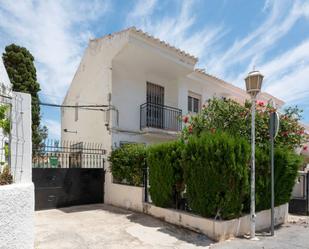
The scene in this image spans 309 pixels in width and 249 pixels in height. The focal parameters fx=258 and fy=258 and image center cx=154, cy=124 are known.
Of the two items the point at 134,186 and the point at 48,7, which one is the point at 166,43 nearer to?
the point at 48,7

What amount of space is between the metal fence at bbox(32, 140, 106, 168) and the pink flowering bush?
4824mm

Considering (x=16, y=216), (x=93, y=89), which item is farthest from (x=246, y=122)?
(x=93, y=89)

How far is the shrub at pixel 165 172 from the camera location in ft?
28.2

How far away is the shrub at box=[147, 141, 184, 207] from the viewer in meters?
8.59

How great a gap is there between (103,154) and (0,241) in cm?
902

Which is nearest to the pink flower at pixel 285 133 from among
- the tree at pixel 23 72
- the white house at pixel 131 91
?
the white house at pixel 131 91

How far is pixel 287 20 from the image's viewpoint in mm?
9438

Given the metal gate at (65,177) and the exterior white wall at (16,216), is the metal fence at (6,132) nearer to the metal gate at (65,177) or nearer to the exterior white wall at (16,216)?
the exterior white wall at (16,216)

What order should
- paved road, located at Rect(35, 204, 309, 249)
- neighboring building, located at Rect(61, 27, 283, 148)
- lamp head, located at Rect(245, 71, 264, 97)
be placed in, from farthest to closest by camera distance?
neighboring building, located at Rect(61, 27, 283, 148), lamp head, located at Rect(245, 71, 264, 97), paved road, located at Rect(35, 204, 309, 249)

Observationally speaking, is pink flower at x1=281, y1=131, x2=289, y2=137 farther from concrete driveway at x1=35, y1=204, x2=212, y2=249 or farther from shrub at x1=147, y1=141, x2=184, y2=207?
concrete driveway at x1=35, y1=204, x2=212, y2=249

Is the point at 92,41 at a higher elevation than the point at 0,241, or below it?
higher

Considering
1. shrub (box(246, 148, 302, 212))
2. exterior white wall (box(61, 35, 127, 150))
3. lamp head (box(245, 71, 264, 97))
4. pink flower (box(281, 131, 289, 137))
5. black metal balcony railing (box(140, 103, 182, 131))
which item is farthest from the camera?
black metal balcony railing (box(140, 103, 182, 131))

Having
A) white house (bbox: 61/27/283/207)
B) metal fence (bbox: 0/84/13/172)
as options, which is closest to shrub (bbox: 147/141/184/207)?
white house (bbox: 61/27/283/207)

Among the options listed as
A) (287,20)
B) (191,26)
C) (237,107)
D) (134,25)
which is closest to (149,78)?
(134,25)
